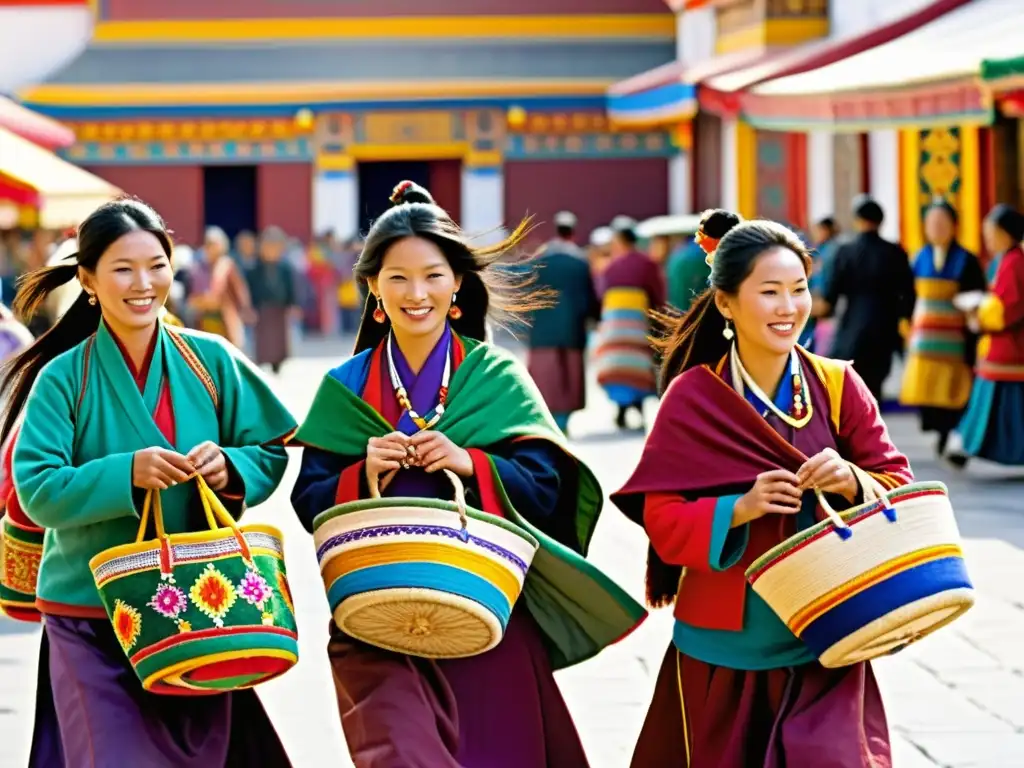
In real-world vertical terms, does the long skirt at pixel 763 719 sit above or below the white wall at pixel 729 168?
below

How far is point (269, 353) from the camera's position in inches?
748

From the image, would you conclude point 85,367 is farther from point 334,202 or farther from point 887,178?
point 334,202

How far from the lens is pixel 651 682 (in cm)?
629

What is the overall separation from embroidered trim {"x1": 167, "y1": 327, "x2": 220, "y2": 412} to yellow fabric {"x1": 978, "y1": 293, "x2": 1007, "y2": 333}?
647 centimetres

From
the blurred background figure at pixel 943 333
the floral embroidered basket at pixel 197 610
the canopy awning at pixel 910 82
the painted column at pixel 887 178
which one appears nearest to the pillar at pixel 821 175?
the painted column at pixel 887 178

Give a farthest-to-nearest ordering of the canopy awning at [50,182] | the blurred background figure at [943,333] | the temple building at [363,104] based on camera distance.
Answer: the temple building at [363,104], the canopy awning at [50,182], the blurred background figure at [943,333]

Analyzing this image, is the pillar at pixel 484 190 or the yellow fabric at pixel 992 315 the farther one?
the pillar at pixel 484 190

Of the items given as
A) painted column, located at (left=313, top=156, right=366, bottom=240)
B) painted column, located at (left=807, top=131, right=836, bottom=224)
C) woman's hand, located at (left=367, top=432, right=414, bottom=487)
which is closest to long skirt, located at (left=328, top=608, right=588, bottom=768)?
woman's hand, located at (left=367, top=432, right=414, bottom=487)

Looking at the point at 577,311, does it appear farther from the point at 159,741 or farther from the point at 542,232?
the point at 542,232

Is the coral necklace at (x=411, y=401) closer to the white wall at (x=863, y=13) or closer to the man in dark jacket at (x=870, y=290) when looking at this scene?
the man in dark jacket at (x=870, y=290)

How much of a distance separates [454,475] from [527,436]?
25cm

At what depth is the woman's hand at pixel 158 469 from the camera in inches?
157

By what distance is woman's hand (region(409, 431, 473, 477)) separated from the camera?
407cm

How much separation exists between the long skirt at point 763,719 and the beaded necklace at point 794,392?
48cm
